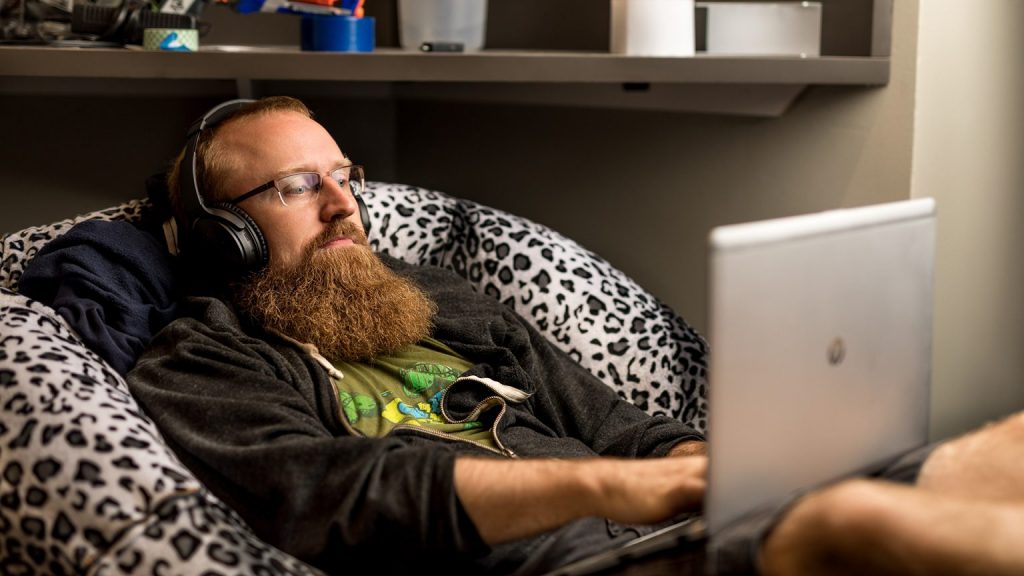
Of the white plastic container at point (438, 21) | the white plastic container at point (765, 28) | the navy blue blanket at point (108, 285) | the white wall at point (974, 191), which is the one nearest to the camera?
the navy blue blanket at point (108, 285)

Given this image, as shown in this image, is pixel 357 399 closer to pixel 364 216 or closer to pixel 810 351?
pixel 364 216

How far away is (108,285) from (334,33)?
721 millimetres

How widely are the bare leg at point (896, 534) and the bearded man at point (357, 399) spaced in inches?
11.9

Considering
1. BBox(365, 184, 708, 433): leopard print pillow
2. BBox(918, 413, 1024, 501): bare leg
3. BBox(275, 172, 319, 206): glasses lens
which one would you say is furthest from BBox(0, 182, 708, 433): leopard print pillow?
BBox(918, 413, 1024, 501): bare leg

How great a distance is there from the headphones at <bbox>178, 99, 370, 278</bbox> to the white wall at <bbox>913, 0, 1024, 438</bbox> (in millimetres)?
1163

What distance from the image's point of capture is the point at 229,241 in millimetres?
1775

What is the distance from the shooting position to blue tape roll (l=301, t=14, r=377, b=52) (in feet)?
7.15

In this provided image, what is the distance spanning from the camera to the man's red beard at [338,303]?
1.79 metres

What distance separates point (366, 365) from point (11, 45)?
3.18 ft

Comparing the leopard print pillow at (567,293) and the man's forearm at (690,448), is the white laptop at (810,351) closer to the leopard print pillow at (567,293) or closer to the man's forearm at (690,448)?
the man's forearm at (690,448)

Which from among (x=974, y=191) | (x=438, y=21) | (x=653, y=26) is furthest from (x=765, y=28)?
(x=438, y=21)

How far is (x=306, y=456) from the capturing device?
4.69ft

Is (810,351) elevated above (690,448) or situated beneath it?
elevated above

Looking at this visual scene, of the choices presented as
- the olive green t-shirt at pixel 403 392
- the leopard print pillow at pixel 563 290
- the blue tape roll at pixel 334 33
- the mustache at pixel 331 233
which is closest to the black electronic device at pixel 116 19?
the blue tape roll at pixel 334 33
